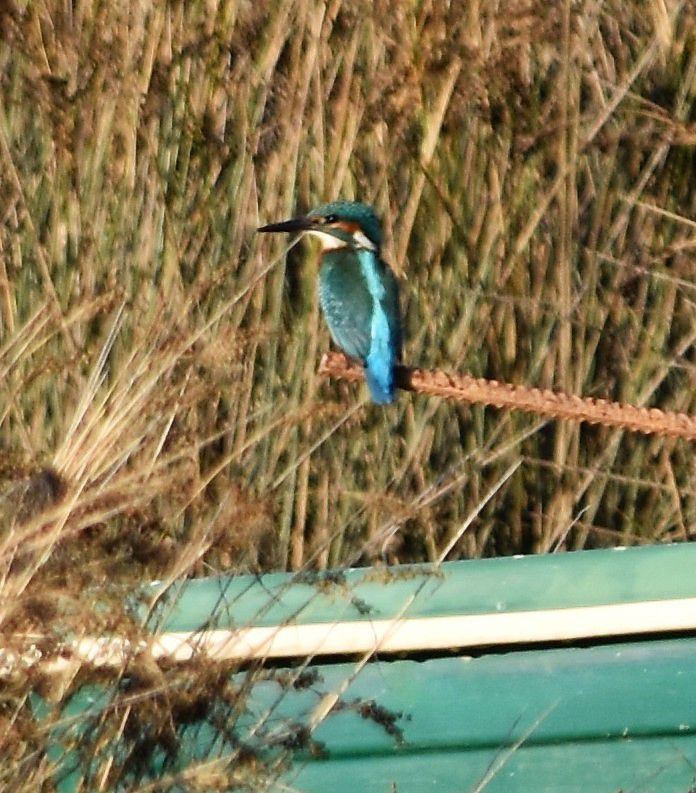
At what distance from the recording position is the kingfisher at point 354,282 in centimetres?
292

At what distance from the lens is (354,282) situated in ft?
9.97

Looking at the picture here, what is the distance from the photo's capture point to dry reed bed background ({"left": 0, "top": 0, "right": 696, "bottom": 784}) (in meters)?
2.96

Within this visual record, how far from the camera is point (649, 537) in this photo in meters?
3.08

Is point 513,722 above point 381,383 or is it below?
below

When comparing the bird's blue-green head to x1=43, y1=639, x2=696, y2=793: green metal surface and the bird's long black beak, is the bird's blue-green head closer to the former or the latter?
the bird's long black beak

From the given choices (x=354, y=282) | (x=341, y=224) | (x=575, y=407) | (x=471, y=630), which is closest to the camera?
(x=575, y=407)

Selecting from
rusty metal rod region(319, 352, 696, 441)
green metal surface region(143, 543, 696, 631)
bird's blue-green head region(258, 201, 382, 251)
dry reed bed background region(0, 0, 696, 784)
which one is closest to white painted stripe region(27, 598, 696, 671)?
green metal surface region(143, 543, 696, 631)

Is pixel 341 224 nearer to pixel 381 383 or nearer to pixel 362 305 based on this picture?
pixel 362 305

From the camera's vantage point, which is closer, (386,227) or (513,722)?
(513,722)

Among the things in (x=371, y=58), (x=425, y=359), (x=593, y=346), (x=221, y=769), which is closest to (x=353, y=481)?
(x=425, y=359)

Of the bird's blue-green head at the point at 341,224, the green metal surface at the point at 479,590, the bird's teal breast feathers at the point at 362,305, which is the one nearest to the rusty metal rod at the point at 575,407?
the green metal surface at the point at 479,590

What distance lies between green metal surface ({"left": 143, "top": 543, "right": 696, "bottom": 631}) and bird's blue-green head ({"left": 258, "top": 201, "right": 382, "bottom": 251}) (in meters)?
0.82

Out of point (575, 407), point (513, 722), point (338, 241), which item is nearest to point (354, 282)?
point (338, 241)

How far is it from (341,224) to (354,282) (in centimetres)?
15
